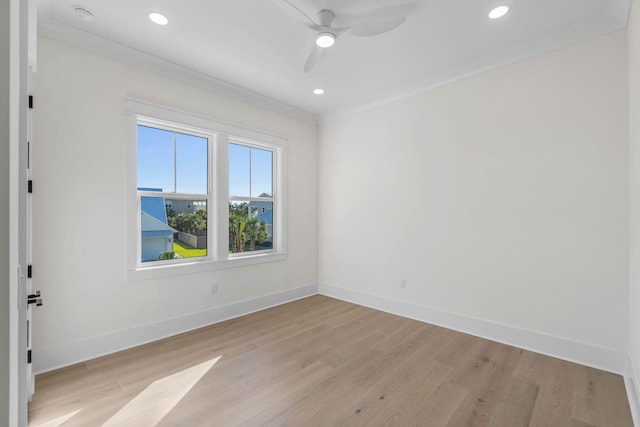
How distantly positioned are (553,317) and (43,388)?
4.19m

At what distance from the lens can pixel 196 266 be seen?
129 inches

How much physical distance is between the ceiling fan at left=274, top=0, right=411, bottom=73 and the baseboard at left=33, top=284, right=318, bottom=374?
9.85ft

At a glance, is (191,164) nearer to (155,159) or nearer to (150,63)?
(155,159)

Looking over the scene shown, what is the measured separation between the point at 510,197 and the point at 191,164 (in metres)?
3.45

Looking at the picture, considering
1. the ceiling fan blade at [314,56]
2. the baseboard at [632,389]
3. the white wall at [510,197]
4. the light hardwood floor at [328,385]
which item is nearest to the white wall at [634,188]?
the baseboard at [632,389]

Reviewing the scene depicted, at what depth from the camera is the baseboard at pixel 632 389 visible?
1.80m

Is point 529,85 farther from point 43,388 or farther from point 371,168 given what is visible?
point 43,388

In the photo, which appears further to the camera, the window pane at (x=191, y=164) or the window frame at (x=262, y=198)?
the window frame at (x=262, y=198)

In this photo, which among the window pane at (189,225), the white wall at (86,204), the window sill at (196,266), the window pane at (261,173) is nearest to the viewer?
A: the white wall at (86,204)

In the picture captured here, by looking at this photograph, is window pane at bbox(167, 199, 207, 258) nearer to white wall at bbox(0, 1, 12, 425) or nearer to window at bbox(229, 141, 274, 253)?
window at bbox(229, 141, 274, 253)

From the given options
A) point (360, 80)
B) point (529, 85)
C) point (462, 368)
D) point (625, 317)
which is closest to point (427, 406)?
point (462, 368)

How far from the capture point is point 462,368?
2432 millimetres

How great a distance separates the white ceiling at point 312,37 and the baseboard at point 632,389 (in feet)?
8.60

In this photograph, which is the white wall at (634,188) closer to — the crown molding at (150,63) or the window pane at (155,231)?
the crown molding at (150,63)
